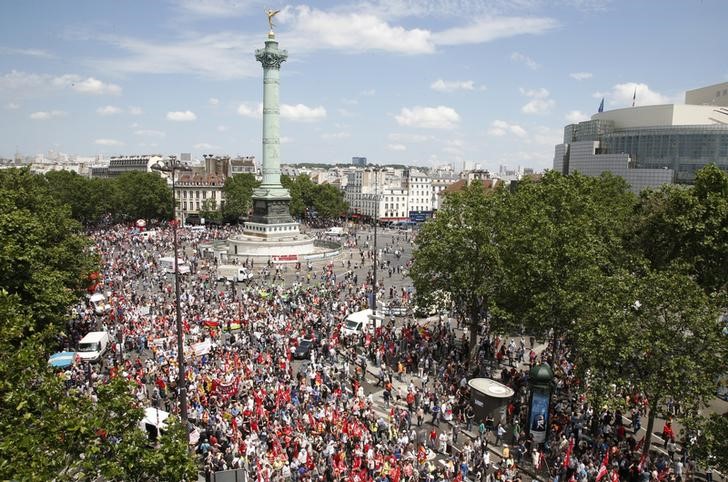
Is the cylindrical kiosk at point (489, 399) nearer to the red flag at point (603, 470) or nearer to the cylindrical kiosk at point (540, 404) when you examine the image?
the cylindrical kiosk at point (540, 404)

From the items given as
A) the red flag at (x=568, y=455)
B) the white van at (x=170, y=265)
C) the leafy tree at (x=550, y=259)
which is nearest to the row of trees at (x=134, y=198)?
the white van at (x=170, y=265)

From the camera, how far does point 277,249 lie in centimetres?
6525

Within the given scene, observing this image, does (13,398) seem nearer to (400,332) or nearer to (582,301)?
(582,301)

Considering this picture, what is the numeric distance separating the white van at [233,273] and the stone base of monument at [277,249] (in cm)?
598

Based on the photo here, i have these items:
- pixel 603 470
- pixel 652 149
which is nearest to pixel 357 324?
pixel 603 470

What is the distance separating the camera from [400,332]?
33.1 metres

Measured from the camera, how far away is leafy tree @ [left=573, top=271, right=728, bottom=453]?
17.0 meters

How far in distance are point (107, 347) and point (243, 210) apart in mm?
72272

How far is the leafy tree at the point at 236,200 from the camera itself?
99062 mm

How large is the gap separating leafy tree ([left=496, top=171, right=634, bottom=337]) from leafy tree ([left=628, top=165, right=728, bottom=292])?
249cm

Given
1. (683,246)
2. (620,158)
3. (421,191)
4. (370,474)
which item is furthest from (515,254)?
(421,191)

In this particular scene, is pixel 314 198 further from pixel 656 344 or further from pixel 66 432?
pixel 66 432

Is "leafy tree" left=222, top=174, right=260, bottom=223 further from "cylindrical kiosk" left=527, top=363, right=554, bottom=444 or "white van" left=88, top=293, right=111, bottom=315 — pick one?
"cylindrical kiosk" left=527, top=363, right=554, bottom=444

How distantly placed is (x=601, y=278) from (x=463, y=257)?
7991 millimetres
